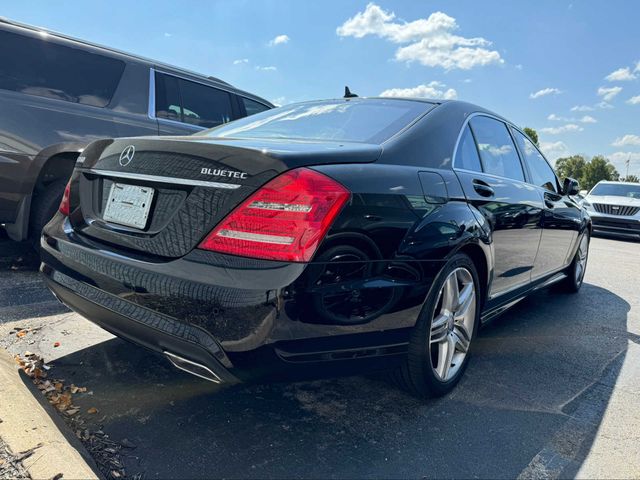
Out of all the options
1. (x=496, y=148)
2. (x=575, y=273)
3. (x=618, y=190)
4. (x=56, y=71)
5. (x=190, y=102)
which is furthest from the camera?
(x=618, y=190)

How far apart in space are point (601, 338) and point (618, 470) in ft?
6.12

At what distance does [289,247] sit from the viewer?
62.8 inches

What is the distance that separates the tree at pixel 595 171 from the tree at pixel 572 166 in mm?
1585

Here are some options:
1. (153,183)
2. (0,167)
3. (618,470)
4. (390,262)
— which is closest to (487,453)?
(618,470)

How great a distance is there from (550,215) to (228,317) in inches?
118

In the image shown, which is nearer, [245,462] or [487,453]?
[245,462]

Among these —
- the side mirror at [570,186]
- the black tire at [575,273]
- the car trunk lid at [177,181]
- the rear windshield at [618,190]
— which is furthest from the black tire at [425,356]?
the rear windshield at [618,190]

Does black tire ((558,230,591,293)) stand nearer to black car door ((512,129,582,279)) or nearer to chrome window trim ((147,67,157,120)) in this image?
black car door ((512,129,582,279))

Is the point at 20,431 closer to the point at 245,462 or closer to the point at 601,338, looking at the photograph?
the point at 245,462

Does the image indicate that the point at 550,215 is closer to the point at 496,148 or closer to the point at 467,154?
the point at 496,148

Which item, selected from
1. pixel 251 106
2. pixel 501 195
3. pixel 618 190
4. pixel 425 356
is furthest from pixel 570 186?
pixel 618 190

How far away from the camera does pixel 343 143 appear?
82.3 inches

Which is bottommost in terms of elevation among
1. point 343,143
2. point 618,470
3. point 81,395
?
point 81,395

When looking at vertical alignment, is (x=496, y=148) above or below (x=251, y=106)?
below
